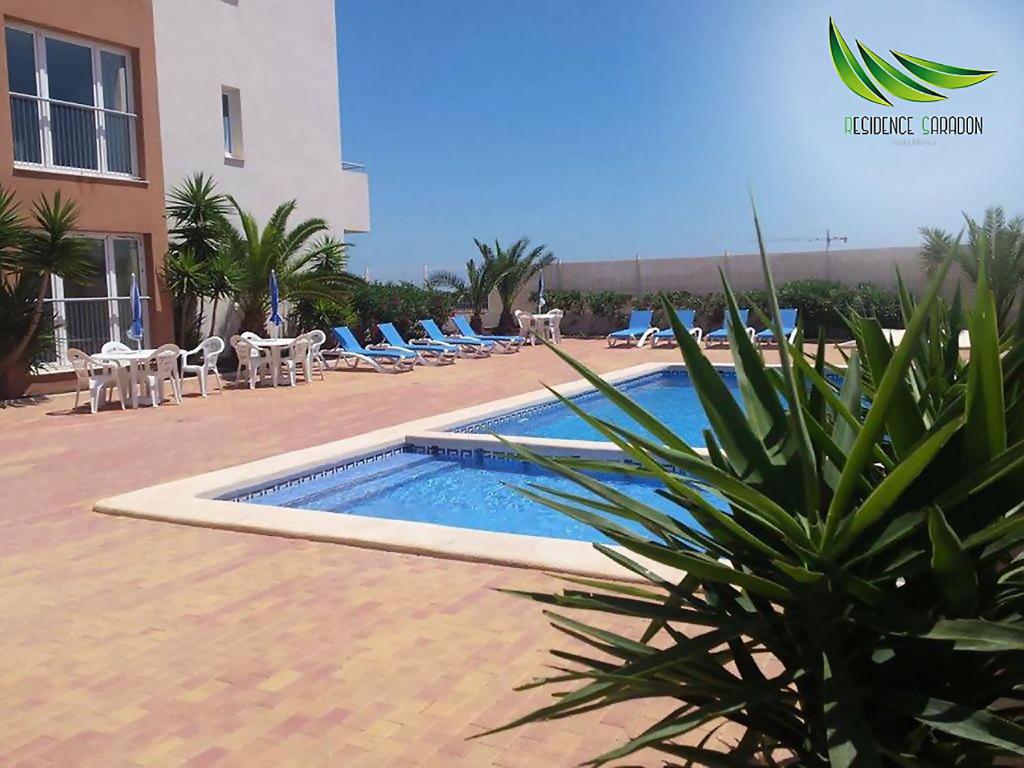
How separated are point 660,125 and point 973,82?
29.4ft

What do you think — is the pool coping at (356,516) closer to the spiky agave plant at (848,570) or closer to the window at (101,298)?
the spiky agave plant at (848,570)

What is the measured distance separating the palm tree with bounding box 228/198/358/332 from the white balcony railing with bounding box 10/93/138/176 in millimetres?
2509

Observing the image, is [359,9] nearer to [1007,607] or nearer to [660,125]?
[660,125]

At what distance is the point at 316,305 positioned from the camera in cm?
1989

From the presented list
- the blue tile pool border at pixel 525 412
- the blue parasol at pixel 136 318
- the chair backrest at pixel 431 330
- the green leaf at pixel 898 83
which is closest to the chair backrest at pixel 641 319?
the chair backrest at pixel 431 330

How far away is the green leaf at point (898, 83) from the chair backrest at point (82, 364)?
22441mm

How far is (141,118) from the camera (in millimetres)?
16609

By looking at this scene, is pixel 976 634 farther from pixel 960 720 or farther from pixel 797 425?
pixel 797 425

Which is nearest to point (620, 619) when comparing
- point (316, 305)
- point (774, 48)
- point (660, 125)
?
point (316, 305)

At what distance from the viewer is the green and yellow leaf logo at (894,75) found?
25875 millimetres

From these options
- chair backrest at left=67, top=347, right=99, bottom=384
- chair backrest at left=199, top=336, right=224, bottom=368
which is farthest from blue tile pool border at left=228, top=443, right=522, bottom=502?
chair backrest at left=199, top=336, right=224, bottom=368

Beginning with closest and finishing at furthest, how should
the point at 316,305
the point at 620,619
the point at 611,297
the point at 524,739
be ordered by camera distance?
the point at 524,739
the point at 620,619
the point at 316,305
the point at 611,297

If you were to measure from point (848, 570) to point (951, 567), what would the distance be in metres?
0.19

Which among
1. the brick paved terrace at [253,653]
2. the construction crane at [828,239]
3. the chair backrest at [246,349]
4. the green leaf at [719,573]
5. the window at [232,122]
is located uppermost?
the window at [232,122]
